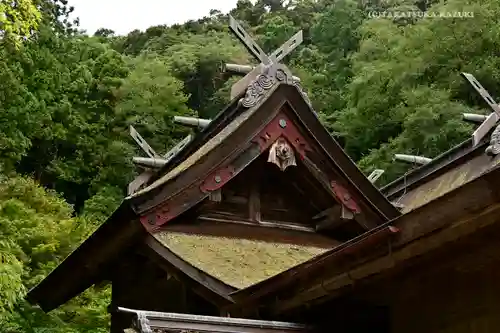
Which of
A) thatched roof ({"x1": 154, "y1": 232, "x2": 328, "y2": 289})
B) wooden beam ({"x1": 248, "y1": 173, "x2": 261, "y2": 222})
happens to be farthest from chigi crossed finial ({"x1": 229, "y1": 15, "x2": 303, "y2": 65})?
thatched roof ({"x1": 154, "y1": 232, "x2": 328, "y2": 289})

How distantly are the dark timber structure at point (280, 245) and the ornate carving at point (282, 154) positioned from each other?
15mm

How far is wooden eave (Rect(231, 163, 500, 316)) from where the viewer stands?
137 inches

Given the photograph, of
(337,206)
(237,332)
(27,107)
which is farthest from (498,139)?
(27,107)

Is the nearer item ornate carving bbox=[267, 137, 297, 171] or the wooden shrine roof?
ornate carving bbox=[267, 137, 297, 171]

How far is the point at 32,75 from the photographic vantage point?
23078 mm

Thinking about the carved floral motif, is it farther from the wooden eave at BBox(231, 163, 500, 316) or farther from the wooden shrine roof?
the wooden shrine roof

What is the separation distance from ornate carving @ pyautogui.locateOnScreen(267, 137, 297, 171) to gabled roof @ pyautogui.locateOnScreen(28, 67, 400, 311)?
6 centimetres

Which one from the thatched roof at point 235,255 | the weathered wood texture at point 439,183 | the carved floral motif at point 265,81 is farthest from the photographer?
the weathered wood texture at point 439,183

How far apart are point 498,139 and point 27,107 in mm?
16760

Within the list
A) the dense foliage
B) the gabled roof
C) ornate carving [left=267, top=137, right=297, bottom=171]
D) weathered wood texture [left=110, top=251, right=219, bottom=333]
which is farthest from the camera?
the dense foliage

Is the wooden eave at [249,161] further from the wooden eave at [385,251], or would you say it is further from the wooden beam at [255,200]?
the wooden eave at [385,251]

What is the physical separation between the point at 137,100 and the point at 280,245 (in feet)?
100

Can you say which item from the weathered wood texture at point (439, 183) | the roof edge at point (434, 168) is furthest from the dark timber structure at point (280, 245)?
the roof edge at point (434, 168)

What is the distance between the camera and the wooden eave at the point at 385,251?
11.4 feet
